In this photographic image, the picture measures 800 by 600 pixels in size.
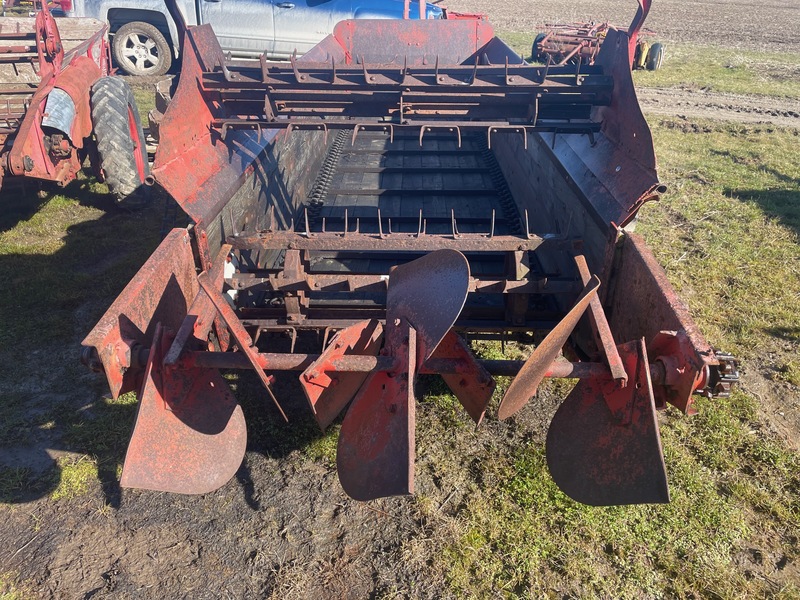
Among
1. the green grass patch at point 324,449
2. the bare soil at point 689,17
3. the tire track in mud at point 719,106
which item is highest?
the bare soil at point 689,17

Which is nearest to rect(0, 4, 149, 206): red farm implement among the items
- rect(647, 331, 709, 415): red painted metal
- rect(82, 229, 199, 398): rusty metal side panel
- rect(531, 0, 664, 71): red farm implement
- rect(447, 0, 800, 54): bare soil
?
rect(82, 229, 199, 398): rusty metal side panel

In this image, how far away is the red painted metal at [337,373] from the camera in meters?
2.03

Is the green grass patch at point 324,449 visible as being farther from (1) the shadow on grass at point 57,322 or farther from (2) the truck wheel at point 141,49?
(2) the truck wheel at point 141,49

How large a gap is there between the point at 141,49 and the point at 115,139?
6330 mm

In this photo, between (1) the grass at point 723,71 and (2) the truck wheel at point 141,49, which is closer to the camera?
(2) the truck wheel at point 141,49

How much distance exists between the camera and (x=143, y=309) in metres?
2.24

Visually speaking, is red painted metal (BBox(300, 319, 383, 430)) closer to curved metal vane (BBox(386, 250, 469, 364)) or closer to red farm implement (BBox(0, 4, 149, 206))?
curved metal vane (BBox(386, 250, 469, 364))

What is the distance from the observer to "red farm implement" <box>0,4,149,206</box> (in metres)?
4.46

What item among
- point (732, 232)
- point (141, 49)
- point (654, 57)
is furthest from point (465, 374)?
point (654, 57)

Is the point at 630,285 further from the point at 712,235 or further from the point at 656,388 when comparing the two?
the point at 712,235

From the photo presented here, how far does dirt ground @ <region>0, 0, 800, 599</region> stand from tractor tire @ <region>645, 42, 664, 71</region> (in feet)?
44.1

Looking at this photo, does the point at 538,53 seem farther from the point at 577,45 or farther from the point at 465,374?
the point at 465,374

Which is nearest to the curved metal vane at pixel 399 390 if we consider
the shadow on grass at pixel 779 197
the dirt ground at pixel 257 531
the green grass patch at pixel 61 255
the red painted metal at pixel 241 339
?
the red painted metal at pixel 241 339

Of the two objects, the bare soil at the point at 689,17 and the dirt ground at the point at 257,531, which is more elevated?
the bare soil at the point at 689,17
